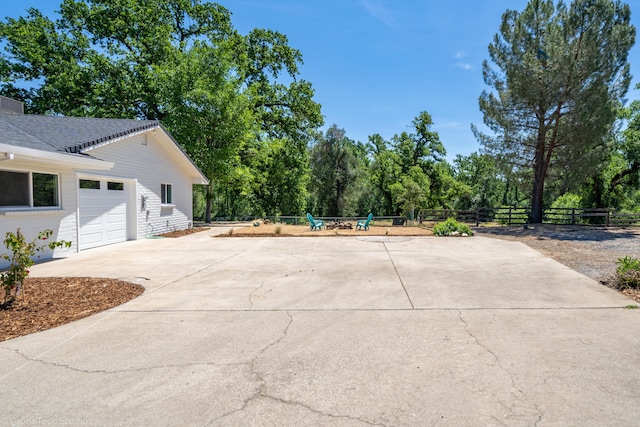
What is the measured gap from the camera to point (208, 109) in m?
19.1

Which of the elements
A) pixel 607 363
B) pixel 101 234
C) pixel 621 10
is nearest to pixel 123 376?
pixel 607 363

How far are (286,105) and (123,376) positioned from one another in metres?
26.9

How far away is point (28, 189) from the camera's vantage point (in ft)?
27.3

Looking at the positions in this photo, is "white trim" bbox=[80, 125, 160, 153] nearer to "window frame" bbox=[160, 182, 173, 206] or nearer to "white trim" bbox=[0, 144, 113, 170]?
"white trim" bbox=[0, 144, 113, 170]

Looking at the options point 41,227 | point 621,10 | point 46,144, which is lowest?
point 41,227

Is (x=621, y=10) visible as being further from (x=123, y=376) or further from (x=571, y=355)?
(x=123, y=376)

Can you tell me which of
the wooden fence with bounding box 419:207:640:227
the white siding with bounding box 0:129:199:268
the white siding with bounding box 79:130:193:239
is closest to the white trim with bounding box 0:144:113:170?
the white siding with bounding box 0:129:199:268

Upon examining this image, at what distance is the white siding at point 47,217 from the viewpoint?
7766 mm

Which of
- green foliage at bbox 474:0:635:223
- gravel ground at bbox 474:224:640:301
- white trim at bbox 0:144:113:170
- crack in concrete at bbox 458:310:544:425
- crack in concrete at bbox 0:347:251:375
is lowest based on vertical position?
crack in concrete at bbox 0:347:251:375

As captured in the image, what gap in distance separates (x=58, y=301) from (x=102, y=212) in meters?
6.96

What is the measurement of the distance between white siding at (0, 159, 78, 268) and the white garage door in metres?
0.41

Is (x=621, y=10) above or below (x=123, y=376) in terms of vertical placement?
above

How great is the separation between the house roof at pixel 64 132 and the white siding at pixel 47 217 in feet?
1.97

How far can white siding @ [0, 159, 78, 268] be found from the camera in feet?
25.5
